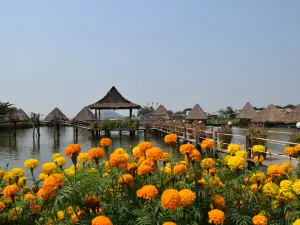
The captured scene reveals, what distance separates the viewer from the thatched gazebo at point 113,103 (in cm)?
3347

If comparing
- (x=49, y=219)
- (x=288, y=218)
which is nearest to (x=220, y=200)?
(x=288, y=218)

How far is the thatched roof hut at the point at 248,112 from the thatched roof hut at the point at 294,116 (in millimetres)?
8578

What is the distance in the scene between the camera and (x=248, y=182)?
2.98 m

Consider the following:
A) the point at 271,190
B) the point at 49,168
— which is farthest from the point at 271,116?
the point at 49,168

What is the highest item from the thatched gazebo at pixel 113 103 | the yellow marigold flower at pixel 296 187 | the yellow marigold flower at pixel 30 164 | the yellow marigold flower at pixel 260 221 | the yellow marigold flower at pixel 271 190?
the thatched gazebo at pixel 113 103

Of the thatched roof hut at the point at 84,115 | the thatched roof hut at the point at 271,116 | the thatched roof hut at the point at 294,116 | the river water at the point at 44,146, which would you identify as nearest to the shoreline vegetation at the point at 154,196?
the river water at the point at 44,146

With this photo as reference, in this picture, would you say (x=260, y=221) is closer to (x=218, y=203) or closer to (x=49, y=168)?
(x=218, y=203)

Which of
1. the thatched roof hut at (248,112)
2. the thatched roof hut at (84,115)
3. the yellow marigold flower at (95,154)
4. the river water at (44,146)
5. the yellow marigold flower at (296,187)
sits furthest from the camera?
the thatched roof hut at (248,112)

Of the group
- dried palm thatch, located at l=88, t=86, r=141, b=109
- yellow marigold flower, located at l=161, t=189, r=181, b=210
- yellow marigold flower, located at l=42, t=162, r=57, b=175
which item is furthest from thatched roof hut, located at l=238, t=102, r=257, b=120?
yellow marigold flower, located at l=161, t=189, r=181, b=210

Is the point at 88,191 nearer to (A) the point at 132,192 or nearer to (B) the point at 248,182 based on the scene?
(A) the point at 132,192

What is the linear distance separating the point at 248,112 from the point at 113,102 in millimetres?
28621

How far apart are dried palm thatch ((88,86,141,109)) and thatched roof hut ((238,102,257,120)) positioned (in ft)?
87.2

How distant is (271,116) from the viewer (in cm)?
4875

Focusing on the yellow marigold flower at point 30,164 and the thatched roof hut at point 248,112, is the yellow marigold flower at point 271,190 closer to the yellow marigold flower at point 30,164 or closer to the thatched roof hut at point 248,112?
the yellow marigold flower at point 30,164
